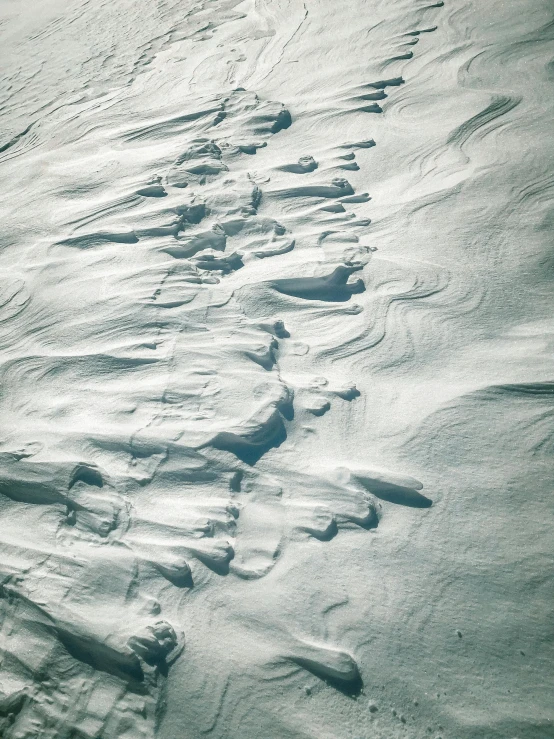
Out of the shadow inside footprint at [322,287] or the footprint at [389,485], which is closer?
the footprint at [389,485]

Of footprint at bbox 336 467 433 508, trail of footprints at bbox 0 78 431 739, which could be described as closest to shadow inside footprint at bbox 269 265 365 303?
trail of footprints at bbox 0 78 431 739

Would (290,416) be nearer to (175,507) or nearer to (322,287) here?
(175,507)

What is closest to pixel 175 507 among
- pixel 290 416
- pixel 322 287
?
pixel 290 416

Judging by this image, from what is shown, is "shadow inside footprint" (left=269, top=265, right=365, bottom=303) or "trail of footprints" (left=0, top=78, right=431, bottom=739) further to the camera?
"shadow inside footprint" (left=269, top=265, right=365, bottom=303)

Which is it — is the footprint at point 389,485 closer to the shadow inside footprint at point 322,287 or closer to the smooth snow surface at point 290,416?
the smooth snow surface at point 290,416

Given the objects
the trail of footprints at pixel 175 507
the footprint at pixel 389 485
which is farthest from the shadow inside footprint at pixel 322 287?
the footprint at pixel 389 485

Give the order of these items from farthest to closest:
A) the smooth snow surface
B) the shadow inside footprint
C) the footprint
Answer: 1. the shadow inside footprint
2. the footprint
3. the smooth snow surface

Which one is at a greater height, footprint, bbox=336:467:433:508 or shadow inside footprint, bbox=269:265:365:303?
shadow inside footprint, bbox=269:265:365:303

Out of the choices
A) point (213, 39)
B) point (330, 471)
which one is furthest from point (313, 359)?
point (213, 39)

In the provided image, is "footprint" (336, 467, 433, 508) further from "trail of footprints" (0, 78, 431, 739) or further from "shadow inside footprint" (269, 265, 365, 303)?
"shadow inside footprint" (269, 265, 365, 303)

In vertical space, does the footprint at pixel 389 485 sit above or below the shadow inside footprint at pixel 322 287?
below
